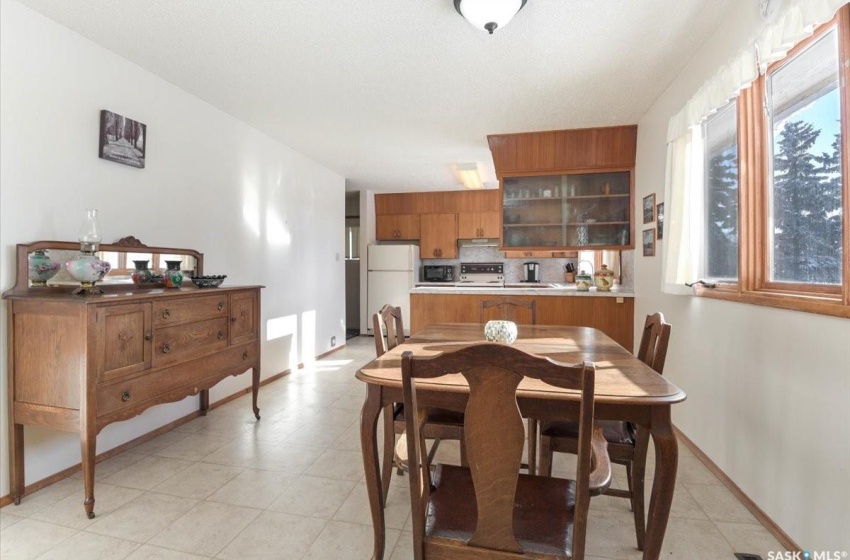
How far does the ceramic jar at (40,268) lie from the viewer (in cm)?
205

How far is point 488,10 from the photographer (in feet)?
6.31

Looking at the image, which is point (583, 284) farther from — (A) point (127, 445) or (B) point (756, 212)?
(A) point (127, 445)

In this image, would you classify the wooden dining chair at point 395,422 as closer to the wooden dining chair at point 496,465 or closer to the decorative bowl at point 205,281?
the wooden dining chair at point 496,465

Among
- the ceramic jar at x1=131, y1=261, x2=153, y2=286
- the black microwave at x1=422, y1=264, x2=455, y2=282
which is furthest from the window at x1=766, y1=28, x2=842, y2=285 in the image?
the black microwave at x1=422, y1=264, x2=455, y2=282

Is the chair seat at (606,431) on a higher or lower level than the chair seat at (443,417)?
lower

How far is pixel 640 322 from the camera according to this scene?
364 cm

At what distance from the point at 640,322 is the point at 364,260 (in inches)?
169

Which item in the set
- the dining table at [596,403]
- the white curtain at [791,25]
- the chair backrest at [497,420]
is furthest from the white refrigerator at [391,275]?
the chair backrest at [497,420]

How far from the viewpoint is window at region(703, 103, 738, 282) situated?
7.46 feet

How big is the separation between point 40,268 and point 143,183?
861 mm

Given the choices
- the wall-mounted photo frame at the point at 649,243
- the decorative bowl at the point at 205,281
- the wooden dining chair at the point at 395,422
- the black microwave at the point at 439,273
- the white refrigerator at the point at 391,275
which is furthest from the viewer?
the black microwave at the point at 439,273

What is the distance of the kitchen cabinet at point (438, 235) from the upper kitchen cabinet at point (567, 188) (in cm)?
236

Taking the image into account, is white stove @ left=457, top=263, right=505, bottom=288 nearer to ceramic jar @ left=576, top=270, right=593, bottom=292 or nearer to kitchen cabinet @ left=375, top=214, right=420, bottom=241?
kitchen cabinet @ left=375, top=214, right=420, bottom=241

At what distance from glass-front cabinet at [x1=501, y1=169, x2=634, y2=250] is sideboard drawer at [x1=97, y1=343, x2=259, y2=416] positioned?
2925 millimetres
